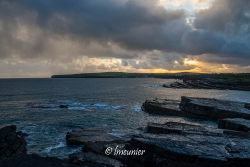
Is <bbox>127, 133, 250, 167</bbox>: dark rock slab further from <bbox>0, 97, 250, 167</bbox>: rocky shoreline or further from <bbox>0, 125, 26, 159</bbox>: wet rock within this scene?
<bbox>0, 125, 26, 159</bbox>: wet rock

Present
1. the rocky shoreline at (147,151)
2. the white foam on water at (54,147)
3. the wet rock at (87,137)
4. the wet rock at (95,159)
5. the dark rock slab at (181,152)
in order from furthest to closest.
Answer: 1. the wet rock at (87,137)
2. the white foam on water at (54,147)
3. the wet rock at (95,159)
4. the dark rock slab at (181,152)
5. the rocky shoreline at (147,151)

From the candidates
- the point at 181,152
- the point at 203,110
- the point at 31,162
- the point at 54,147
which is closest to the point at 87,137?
the point at 54,147

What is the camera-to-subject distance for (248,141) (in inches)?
776

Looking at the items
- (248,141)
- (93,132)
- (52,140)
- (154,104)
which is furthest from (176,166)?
(154,104)

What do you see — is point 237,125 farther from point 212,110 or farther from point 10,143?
point 10,143

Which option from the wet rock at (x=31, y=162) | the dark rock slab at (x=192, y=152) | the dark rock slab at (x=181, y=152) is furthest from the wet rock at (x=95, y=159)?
the wet rock at (x=31, y=162)

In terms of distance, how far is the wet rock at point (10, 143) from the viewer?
22584mm

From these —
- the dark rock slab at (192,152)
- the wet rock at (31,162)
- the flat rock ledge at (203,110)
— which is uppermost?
the wet rock at (31,162)

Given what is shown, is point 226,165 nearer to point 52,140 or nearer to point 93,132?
point 93,132

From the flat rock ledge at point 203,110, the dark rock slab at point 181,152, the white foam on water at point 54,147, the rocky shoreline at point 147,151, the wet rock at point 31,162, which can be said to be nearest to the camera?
the wet rock at point 31,162

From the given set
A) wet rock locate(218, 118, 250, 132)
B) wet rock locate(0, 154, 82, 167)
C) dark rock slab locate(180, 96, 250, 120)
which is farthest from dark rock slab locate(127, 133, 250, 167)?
dark rock slab locate(180, 96, 250, 120)

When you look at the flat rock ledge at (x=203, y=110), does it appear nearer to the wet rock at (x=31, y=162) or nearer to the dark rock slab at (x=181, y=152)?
the dark rock slab at (x=181, y=152)

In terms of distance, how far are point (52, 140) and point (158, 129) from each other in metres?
16.1

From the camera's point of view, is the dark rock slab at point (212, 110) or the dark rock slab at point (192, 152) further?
the dark rock slab at point (212, 110)
